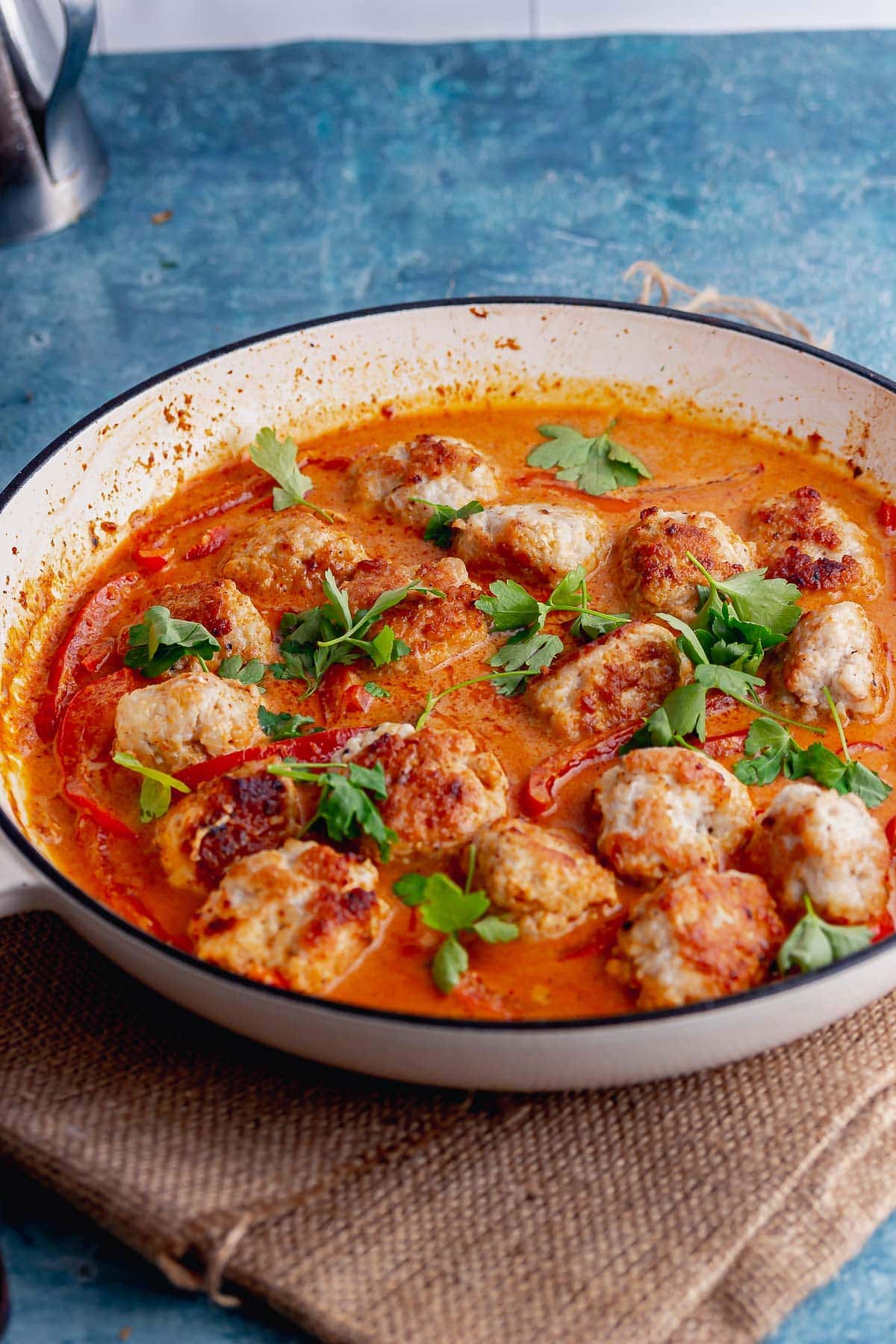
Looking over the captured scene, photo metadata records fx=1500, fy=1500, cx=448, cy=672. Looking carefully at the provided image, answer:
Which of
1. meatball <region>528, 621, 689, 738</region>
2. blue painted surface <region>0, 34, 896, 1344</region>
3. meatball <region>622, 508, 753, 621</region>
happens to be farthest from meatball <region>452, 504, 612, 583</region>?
blue painted surface <region>0, 34, 896, 1344</region>

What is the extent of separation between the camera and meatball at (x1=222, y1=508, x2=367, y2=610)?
4.95 m

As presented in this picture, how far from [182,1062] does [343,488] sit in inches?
95.7

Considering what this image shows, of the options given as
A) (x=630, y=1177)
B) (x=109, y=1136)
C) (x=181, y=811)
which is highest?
(x=181, y=811)

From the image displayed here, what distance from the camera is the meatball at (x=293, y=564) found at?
495 cm

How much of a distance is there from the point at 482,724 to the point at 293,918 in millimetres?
1046

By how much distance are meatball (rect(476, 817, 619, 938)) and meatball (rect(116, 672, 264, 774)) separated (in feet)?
2.91

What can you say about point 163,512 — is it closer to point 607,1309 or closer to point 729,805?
point 729,805

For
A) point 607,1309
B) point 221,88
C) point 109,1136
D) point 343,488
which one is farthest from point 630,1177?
point 221,88

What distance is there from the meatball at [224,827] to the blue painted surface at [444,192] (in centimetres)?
265

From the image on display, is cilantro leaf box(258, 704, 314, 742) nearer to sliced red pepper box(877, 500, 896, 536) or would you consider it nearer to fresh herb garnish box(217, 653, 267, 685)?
fresh herb garnish box(217, 653, 267, 685)

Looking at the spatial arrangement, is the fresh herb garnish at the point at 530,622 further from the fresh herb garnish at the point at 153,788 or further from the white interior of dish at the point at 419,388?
the white interior of dish at the point at 419,388

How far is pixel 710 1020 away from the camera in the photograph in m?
3.24

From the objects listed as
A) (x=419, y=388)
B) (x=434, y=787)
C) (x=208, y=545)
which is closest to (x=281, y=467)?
(x=208, y=545)

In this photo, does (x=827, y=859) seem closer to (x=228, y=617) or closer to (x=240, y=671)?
(x=240, y=671)
